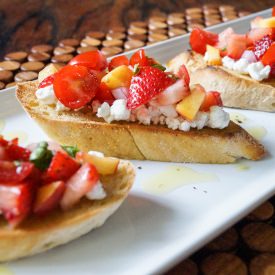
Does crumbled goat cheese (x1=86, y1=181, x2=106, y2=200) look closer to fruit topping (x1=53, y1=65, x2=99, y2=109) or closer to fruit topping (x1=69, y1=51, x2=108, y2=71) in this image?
fruit topping (x1=53, y1=65, x2=99, y2=109)

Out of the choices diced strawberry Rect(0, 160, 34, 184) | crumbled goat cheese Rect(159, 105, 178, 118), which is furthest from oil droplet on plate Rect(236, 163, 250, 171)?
diced strawberry Rect(0, 160, 34, 184)

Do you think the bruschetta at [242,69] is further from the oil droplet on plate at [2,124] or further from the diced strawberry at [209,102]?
the oil droplet on plate at [2,124]

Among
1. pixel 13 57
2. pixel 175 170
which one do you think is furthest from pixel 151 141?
pixel 13 57

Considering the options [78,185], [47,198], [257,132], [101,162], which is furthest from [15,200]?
[257,132]

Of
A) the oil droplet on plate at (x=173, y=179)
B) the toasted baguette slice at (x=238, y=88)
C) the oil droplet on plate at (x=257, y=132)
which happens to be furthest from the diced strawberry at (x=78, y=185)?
the toasted baguette slice at (x=238, y=88)

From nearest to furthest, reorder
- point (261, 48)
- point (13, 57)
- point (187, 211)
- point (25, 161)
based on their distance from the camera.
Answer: point (25, 161) < point (187, 211) < point (261, 48) < point (13, 57)

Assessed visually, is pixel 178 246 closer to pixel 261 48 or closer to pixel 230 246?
pixel 230 246

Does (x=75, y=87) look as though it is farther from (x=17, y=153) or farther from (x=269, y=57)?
(x=269, y=57)
